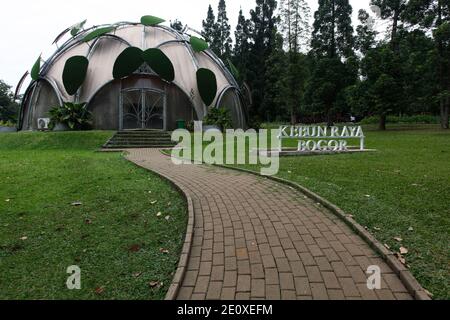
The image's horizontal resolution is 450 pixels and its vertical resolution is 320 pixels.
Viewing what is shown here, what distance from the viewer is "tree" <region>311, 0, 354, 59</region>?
37.4 m

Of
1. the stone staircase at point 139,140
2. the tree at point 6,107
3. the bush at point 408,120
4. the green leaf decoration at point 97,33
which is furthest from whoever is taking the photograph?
the tree at point 6,107

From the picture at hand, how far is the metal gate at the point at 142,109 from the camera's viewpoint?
21406 mm

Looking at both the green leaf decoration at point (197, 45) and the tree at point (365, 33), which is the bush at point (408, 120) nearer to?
the tree at point (365, 33)

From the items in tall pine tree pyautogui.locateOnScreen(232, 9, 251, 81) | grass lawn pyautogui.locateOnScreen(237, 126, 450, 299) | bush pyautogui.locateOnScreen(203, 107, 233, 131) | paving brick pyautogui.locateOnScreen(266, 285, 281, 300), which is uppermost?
tall pine tree pyautogui.locateOnScreen(232, 9, 251, 81)

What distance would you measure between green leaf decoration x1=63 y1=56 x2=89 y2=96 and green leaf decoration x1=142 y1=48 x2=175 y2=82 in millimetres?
4366

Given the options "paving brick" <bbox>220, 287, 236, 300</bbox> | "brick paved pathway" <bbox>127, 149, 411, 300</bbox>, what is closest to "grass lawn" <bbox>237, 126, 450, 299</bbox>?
"brick paved pathway" <bbox>127, 149, 411, 300</bbox>

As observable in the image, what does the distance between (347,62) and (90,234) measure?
35.2m

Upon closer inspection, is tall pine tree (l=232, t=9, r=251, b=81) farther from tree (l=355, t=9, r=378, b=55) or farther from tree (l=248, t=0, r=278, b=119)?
tree (l=355, t=9, r=378, b=55)

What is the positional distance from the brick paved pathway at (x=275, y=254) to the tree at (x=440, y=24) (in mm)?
24219

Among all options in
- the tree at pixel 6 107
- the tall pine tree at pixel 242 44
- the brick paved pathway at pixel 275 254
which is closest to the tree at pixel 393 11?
the tall pine tree at pixel 242 44

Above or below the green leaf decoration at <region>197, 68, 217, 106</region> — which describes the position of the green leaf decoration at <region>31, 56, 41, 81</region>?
above

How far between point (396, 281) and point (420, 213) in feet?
7.05

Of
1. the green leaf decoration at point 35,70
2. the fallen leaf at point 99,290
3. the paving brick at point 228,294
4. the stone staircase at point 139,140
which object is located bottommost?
the fallen leaf at point 99,290

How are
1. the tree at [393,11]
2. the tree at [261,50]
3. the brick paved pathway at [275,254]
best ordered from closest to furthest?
1. the brick paved pathway at [275,254]
2. the tree at [393,11]
3. the tree at [261,50]
